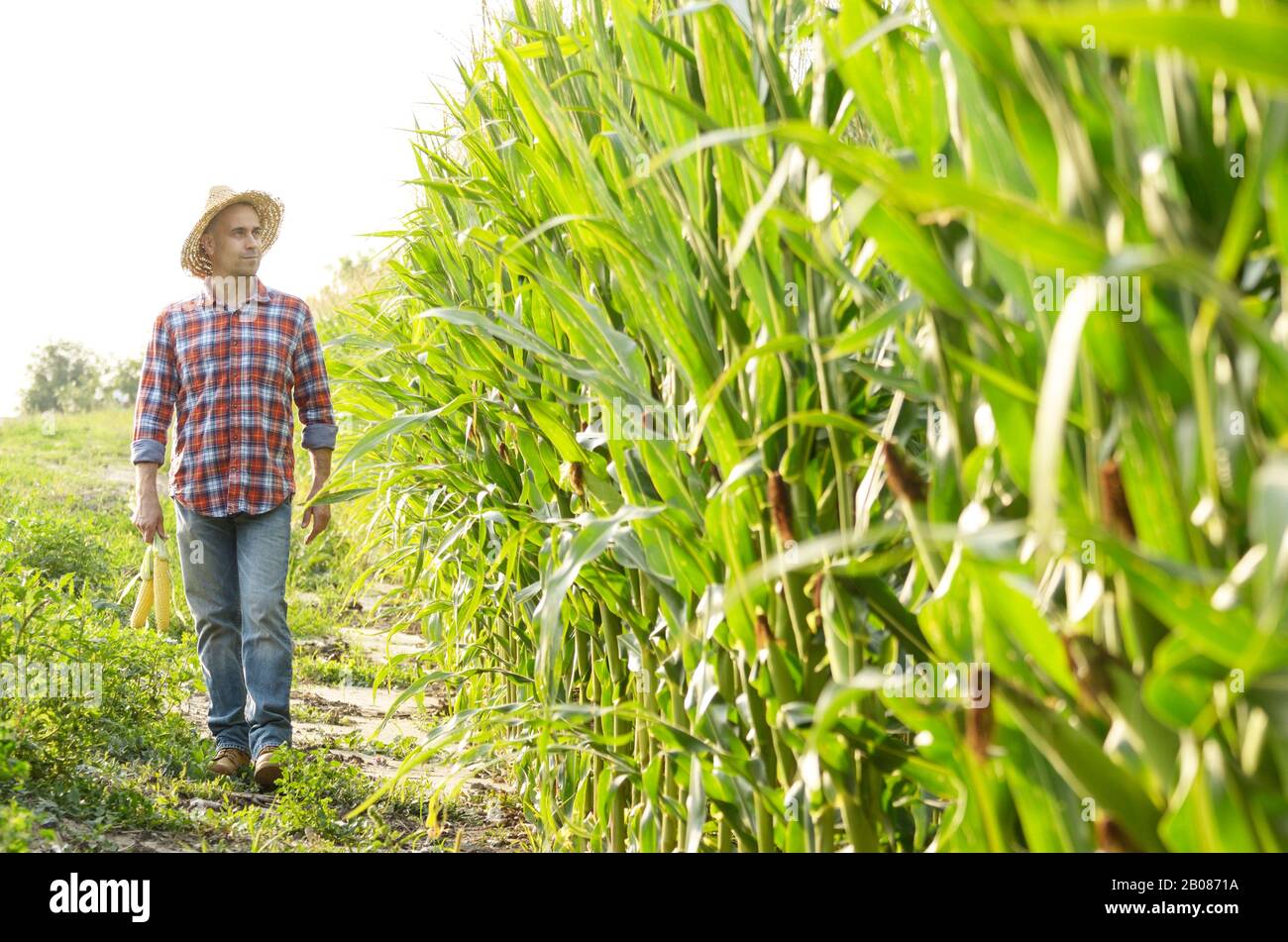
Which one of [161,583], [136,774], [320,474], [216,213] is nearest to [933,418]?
[136,774]

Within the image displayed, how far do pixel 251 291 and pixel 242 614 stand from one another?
0.88m

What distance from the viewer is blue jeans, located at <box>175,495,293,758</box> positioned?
9.17 ft

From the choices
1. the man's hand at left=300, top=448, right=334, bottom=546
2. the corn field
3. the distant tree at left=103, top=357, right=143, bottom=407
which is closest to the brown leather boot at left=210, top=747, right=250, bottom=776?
the man's hand at left=300, top=448, right=334, bottom=546

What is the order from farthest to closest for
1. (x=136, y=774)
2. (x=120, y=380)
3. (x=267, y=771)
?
1. (x=120, y=380)
2. (x=267, y=771)
3. (x=136, y=774)

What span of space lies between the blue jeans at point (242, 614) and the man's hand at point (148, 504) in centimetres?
6

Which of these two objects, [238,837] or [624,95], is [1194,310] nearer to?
[624,95]

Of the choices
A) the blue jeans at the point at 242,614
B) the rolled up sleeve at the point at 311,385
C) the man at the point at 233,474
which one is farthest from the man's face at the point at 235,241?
the blue jeans at the point at 242,614

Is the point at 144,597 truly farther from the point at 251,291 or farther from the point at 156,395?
the point at 251,291

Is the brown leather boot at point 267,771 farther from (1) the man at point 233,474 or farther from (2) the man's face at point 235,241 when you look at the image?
(2) the man's face at point 235,241

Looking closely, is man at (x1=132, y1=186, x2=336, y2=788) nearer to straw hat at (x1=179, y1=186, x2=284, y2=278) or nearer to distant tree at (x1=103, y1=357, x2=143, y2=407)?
straw hat at (x1=179, y1=186, x2=284, y2=278)

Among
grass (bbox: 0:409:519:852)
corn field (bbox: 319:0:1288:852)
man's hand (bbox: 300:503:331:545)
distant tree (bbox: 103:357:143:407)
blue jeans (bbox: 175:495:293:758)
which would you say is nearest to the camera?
corn field (bbox: 319:0:1288:852)

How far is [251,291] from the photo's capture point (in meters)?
2.94

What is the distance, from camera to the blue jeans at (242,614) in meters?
2.79

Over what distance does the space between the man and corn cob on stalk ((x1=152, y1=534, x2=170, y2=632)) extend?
144mm
